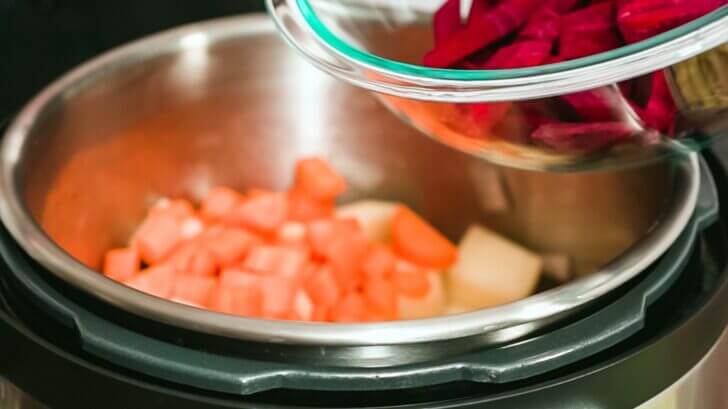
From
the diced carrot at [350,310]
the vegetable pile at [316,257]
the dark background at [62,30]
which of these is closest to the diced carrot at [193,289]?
the vegetable pile at [316,257]

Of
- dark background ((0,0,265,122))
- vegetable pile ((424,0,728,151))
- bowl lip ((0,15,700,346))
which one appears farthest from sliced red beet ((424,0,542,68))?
dark background ((0,0,265,122))

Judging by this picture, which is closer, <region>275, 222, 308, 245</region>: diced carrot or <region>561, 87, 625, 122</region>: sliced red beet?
<region>561, 87, 625, 122</region>: sliced red beet

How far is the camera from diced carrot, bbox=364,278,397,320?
31.0 inches

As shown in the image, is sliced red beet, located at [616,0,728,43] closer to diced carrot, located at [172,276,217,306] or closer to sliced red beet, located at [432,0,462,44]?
sliced red beet, located at [432,0,462,44]

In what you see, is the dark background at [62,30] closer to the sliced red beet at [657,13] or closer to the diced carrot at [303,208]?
the diced carrot at [303,208]

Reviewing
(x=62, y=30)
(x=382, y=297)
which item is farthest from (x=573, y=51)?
(x=62, y=30)

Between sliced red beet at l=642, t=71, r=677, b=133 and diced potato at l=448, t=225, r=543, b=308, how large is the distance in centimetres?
28

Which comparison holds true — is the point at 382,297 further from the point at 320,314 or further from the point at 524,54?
the point at 524,54

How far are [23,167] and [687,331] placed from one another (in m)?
0.48

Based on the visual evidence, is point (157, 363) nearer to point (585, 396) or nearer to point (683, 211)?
point (585, 396)

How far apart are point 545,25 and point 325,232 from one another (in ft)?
1.16

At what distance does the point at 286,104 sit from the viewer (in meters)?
0.90

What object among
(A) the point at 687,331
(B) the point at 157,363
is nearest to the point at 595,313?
(A) the point at 687,331

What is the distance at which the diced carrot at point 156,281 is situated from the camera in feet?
2.39
